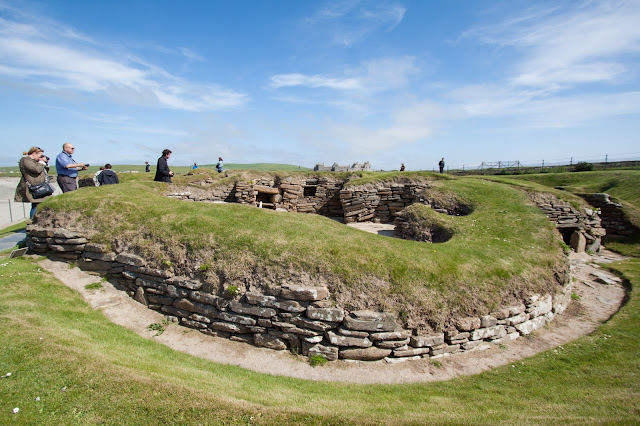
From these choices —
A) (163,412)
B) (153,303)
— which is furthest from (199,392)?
(153,303)

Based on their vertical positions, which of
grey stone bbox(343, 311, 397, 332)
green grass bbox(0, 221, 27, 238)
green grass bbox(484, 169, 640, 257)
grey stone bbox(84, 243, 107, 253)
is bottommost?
grey stone bbox(343, 311, 397, 332)

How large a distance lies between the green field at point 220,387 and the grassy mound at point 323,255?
178 centimetres

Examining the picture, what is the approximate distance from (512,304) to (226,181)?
16.9 meters

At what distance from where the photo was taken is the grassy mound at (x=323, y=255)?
7973mm

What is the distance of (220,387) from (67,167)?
37.7 feet

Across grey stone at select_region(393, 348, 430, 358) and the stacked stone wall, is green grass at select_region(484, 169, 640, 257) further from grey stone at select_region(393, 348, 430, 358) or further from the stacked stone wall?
grey stone at select_region(393, 348, 430, 358)

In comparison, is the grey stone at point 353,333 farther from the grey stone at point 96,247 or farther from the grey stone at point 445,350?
the grey stone at point 96,247

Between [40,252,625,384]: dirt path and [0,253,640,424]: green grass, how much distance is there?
13.4 inches

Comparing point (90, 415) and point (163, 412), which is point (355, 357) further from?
point (90, 415)

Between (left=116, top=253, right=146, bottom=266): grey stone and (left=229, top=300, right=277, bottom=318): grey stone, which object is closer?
(left=229, top=300, right=277, bottom=318): grey stone

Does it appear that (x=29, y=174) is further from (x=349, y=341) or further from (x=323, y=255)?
(x=349, y=341)

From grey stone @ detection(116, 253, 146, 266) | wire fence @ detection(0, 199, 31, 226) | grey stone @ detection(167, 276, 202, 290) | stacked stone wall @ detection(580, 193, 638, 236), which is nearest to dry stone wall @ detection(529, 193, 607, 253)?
stacked stone wall @ detection(580, 193, 638, 236)

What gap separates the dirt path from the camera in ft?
23.1

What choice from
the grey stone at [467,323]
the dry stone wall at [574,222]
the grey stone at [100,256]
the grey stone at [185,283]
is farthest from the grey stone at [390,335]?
the dry stone wall at [574,222]
